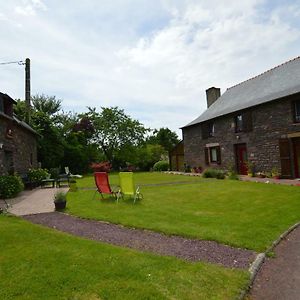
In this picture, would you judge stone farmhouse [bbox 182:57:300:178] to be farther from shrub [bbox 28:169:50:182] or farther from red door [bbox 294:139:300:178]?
shrub [bbox 28:169:50:182]

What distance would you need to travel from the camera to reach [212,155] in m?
25.4

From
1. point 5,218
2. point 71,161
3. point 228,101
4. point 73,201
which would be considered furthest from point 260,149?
point 71,161

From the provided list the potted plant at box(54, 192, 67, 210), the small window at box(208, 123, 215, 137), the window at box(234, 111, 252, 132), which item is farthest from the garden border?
the small window at box(208, 123, 215, 137)

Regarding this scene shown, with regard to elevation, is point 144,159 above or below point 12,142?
below

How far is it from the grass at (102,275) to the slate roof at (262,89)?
571 inches

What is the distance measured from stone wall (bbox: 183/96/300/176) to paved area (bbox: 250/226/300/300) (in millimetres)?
12920

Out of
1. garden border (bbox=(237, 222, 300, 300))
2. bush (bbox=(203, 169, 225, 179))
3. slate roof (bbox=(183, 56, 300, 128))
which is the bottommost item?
garden border (bbox=(237, 222, 300, 300))

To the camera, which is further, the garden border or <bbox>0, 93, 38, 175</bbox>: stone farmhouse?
<bbox>0, 93, 38, 175</bbox>: stone farmhouse

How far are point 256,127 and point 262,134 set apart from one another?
2.25ft

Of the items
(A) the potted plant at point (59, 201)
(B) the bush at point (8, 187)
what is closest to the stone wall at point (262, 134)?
(A) the potted plant at point (59, 201)

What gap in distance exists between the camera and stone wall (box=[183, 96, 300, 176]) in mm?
17797

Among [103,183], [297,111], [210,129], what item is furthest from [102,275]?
[210,129]

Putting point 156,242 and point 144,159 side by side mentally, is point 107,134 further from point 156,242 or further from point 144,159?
point 156,242

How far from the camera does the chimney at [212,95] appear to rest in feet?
98.2
